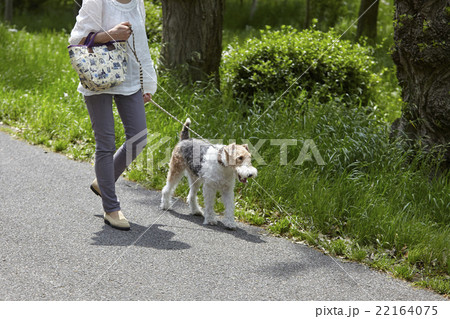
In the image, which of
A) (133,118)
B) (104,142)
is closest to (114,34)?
(133,118)

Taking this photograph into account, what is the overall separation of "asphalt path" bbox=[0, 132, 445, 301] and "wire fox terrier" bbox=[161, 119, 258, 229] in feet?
0.53

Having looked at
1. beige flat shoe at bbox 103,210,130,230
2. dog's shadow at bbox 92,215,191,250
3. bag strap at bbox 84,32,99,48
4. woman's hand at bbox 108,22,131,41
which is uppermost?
woman's hand at bbox 108,22,131,41

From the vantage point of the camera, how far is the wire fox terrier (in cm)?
472

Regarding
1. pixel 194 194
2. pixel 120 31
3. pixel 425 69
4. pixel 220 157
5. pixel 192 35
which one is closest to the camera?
pixel 120 31

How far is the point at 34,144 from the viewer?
7.25 meters

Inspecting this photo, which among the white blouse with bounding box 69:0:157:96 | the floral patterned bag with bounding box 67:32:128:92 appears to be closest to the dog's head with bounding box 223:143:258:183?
the white blouse with bounding box 69:0:157:96

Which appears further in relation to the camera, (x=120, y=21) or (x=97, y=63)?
(x=120, y=21)

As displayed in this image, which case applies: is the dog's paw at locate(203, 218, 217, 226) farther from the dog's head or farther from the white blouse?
the white blouse

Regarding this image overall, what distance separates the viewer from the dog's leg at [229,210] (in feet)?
16.2

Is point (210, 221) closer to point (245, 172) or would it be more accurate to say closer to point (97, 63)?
point (245, 172)

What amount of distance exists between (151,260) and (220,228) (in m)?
1.01

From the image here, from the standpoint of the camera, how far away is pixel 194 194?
5.28 metres

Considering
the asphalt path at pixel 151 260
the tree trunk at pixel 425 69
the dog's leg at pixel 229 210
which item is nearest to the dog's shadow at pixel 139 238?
the asphalt path at pixel 151 260

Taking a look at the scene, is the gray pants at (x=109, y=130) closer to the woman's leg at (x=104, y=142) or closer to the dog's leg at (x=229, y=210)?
the woman's leg at (x=104, y=142)
